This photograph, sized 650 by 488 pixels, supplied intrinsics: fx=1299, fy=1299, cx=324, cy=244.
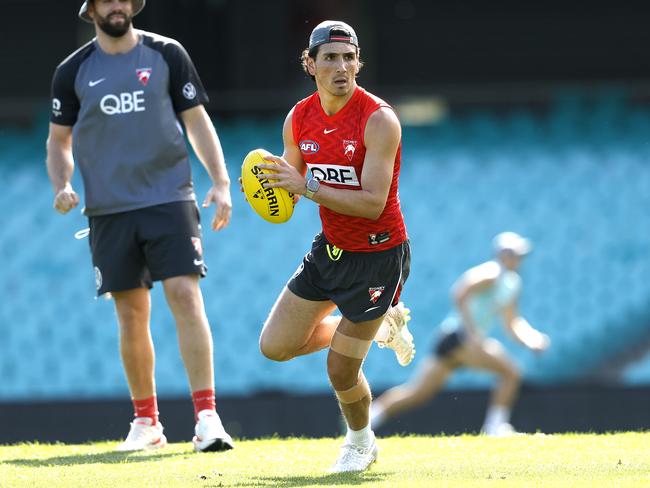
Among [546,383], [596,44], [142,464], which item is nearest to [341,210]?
[142,464]

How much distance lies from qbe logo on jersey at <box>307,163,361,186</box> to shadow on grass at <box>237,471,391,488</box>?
1.28 metres

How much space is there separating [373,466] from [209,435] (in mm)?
970

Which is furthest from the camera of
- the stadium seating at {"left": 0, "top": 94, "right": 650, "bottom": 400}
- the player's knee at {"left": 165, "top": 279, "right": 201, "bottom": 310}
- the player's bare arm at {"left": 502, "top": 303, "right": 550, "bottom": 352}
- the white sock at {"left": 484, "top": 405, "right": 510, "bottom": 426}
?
the stadium seating at {"left": 0, "top": 94, "right": 650, "bottom": 400}

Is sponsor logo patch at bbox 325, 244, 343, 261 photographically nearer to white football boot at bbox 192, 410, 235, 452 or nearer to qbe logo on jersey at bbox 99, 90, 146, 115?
white football boot at bbox 192, 410, 235, 452

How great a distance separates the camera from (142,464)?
237 inches

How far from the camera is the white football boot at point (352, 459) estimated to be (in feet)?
18.7

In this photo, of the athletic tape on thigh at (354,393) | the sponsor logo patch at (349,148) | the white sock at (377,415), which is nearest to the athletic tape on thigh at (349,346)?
the athletic tape on thigh at (354,393)

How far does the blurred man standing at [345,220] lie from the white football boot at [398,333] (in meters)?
0.23

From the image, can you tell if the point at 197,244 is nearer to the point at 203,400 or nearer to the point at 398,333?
the point at 203,400

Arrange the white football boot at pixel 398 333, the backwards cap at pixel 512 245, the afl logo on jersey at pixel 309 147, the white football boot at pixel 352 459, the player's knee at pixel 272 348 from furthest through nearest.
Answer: the backwards cap at pixel 512 245 < the white football boot at pixel 398 333 < the player's knee at pixel 272 348 < the afl logo on jersey at pixel 309 147 < the white football boot at pixel 352 459

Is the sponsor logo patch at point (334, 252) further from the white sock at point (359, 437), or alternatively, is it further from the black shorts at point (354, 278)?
the white sock at point (359, 437)

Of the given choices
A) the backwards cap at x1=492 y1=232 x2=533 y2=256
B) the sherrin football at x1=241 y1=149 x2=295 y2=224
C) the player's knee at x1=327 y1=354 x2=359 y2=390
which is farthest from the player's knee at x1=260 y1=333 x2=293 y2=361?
the backwards cap at x1=492 y1=232 x2=533 y2=256

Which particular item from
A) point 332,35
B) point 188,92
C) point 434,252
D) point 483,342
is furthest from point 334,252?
Result: point 434,252

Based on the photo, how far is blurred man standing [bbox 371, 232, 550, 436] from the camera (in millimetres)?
12188
